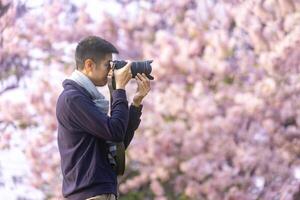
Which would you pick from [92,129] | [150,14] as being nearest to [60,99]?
[92,129]

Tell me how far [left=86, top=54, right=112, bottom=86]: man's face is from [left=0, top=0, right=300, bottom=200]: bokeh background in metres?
3.32

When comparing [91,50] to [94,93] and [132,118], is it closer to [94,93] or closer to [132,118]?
[94,93]

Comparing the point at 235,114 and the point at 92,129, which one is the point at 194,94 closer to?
the point at 235,114

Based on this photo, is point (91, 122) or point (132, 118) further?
point (132, 118)

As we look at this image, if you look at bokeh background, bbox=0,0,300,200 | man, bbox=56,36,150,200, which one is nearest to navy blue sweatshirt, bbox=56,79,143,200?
man, bbox=56,36,150,200

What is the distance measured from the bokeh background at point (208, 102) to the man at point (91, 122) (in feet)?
10.9

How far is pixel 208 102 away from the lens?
18.8ft

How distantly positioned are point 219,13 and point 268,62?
0.62m

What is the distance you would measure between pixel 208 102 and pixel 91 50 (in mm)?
3413

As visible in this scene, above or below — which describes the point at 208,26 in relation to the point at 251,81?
above

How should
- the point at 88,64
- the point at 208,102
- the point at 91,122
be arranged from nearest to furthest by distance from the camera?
the point at 91,122 < the point at 88,64 < the point at 208,102

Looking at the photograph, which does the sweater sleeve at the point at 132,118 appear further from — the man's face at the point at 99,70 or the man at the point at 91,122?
the man's face at the point at 99,70

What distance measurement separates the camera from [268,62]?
18.3ft

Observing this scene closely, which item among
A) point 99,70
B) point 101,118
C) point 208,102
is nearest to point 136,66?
point 99,70
